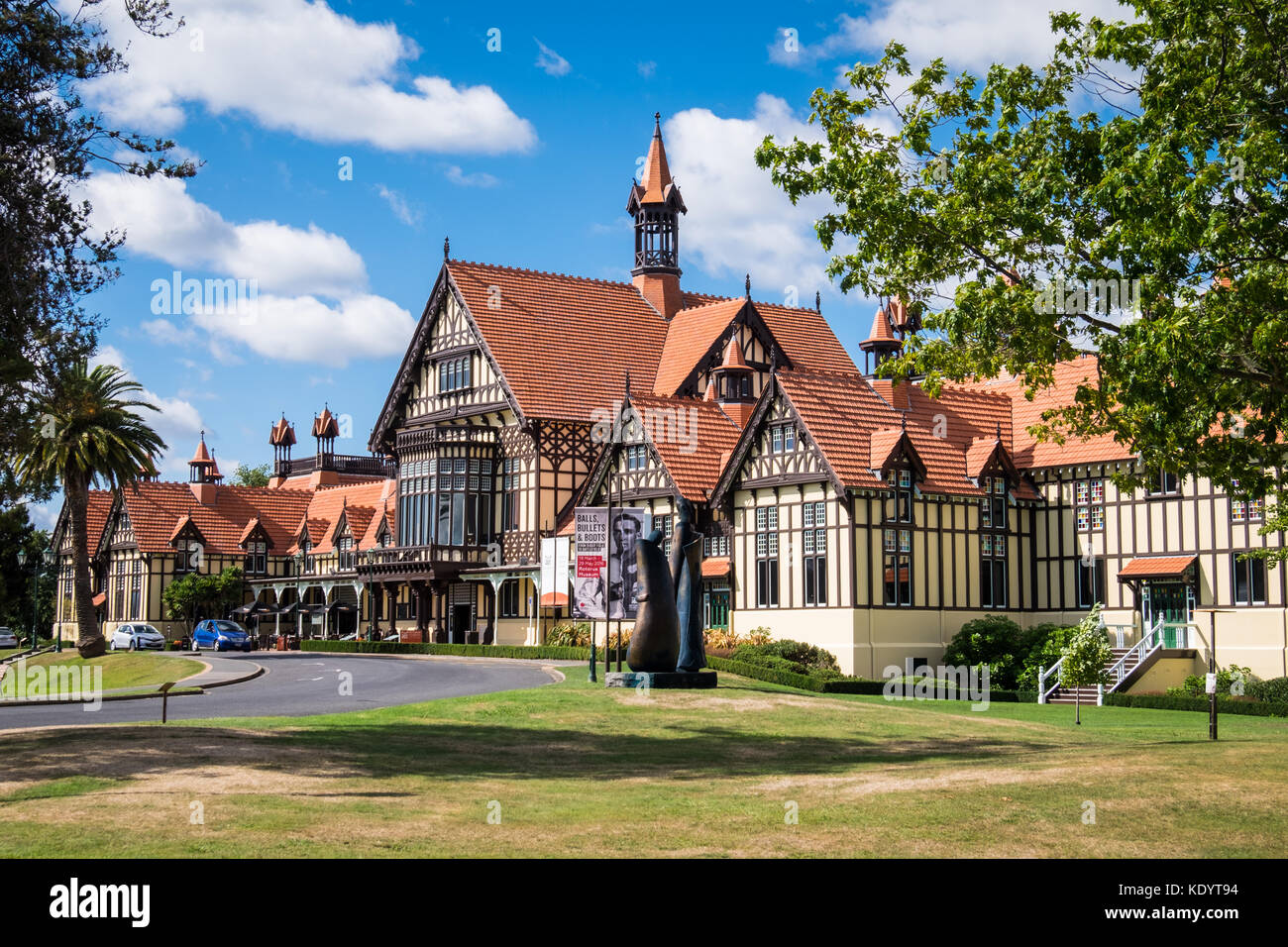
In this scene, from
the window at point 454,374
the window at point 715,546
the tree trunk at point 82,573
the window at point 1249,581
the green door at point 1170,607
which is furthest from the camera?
the window at point 454,374

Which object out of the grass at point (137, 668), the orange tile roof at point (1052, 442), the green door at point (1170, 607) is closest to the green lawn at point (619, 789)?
the green door at point (1170, 607)

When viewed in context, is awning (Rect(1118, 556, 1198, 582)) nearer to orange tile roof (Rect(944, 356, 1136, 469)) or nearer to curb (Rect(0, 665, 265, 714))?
orange tile roof (Rect(944, 356, 1136, 469))

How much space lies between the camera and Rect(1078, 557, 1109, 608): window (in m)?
46.8

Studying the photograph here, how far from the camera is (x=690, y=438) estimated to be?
5047 centimetres

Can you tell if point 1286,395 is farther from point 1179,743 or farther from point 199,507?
point 199,507

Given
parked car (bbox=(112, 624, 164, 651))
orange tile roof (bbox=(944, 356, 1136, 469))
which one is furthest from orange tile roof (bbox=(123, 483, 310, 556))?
orange tile roof (bbox=(944, 356, 1136, 469))

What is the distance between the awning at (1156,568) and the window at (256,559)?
2300 inches

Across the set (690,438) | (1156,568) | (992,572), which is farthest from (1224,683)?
(690,438)

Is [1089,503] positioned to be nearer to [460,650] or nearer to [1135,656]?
[1135,656]

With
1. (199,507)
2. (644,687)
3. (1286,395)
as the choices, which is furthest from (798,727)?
(199,507)

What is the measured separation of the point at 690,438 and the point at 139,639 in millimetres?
34680

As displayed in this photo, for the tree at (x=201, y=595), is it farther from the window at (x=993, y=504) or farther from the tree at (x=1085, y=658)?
the tree at (x=1085, y=658)

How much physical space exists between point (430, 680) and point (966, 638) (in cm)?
1798

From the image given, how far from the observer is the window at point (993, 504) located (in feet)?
156
